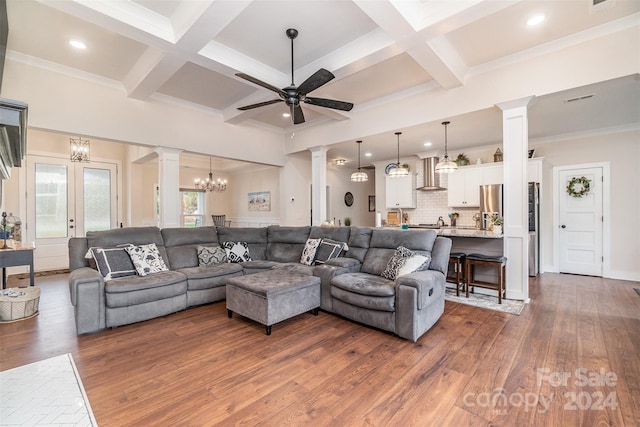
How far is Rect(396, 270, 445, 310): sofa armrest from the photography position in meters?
2.65

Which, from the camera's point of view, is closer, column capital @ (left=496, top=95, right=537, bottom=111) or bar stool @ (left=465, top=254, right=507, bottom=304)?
column capital @ (left=496, top=95, right=537, bottom=111)

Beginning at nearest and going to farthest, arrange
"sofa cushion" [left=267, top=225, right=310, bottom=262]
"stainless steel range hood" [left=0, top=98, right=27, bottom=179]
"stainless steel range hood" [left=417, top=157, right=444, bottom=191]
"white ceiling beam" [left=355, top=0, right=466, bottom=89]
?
"stainless steel range hood" [left=0, top=98, right=27, bottom=179]
"white ceiling beam" [left=355, top=0, right=466, bottom=89]
"sofa cushion" [left=267, top=225, right=310, bottom=262]
"stainless steel range hood" [left=417, top=157, right=444, bottom=191]

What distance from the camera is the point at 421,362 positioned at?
2320 mm

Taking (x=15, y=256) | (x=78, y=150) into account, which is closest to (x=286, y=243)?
(x=15, y=256)

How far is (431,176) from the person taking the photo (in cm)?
694

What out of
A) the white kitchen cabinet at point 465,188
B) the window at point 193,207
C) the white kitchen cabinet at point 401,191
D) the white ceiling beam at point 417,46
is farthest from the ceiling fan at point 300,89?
the window at point 193,207

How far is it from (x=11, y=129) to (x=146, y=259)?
268 centimetres

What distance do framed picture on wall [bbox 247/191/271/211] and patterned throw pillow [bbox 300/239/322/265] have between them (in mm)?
4307

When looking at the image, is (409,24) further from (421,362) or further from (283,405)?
(283,405)

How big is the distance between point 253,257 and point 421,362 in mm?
3096

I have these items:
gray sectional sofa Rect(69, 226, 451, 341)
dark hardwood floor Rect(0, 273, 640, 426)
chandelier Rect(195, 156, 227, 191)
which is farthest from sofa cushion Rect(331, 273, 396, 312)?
chandelier Rect(195, 156, 227, 191)

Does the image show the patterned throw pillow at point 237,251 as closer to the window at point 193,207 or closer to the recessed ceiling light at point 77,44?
the recessed ceiling light at point 77,44

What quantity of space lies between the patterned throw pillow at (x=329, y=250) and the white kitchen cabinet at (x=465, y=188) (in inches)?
149

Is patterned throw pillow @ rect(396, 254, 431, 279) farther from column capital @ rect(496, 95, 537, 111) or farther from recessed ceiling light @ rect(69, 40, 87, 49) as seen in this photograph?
recessed ceiling light @ rect(69, 40, 87, 49)
